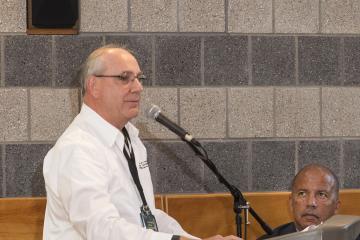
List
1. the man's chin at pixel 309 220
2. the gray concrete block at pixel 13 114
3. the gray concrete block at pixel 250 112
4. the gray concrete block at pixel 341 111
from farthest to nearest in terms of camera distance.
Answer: the gray concrete block at pixel 341 111 → the gray concrete block at pixel 250 112 → the gray concrete block at pixel 13 114 → the man's chin at pixel 309 220

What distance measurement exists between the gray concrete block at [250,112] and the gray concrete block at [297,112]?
48mm

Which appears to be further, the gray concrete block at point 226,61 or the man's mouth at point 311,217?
the gray concrete block at point 226,61

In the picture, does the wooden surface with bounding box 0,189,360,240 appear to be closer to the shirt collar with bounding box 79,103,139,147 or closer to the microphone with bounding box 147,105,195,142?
the microphone with bounding box 147,105,195,142

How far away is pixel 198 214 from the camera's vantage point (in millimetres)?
4191

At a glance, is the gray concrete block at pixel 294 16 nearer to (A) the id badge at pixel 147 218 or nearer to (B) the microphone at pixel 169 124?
(B) the microphone at pixel 169 124

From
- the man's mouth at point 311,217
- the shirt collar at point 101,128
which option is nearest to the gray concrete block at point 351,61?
the man's mouth at point 311,217

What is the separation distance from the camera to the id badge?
302 centimetres

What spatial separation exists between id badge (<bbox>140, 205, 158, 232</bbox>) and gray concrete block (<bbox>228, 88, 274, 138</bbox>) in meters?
1.30

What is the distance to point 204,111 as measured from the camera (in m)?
4.21

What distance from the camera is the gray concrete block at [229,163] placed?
4242mm

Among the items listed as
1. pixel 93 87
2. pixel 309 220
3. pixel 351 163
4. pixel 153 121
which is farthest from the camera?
pixel 351 163

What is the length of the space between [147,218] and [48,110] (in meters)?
1.25

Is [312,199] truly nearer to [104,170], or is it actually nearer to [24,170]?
[104,170]

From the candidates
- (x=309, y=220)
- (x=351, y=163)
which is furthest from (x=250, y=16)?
(x=309, y=220)
